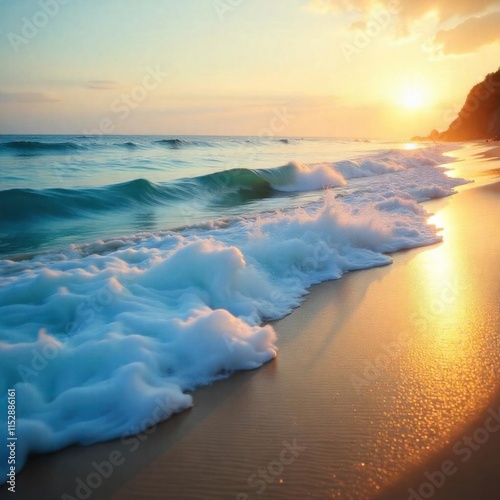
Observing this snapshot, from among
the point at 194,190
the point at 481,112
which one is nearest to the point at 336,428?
the point at 194,190

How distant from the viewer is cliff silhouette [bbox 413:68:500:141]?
63.7m

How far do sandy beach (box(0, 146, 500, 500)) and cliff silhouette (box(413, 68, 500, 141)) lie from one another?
219ft

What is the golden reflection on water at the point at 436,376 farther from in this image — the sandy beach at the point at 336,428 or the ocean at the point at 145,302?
the ocean at the point at 145,302

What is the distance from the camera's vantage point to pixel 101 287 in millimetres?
4355

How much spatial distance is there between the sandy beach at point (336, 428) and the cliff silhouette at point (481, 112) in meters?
66.7

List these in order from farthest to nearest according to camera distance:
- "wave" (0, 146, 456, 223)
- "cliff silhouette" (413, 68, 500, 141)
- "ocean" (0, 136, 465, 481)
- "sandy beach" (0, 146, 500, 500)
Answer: "cliff silhouette" (413, 68, 500, 141), "wave" (0, 146, 456, 223), "ocean" (0, 136, 465, 481), "sandy beach" (0, 146, 500, 500)

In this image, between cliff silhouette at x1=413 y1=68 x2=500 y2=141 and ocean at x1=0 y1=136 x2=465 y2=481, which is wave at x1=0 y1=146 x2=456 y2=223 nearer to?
ocean at x1=0 y1=136 x2=465 y2=481

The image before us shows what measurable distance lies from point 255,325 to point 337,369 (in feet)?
3.37

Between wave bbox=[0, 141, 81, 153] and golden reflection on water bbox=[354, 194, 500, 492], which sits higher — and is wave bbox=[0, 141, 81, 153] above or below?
above

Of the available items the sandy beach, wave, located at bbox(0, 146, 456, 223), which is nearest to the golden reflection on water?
the sandy beach

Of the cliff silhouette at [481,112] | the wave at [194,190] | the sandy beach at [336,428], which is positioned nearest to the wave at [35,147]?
the wave at [194,190]

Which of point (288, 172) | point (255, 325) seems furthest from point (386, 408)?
point (288, 172)

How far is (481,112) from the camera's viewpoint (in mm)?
67938

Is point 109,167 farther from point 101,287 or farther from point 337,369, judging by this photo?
point 337,369
